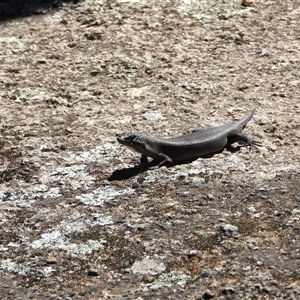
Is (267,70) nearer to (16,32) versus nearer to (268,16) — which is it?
(268,16)

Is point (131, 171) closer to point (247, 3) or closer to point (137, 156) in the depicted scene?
point (137, 156)

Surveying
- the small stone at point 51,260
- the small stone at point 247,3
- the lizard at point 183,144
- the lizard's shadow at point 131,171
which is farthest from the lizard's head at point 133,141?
the small stone at point 247,3

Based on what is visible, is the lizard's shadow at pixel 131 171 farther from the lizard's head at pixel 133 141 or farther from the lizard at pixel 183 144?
the lizard's head at pixel 133 141

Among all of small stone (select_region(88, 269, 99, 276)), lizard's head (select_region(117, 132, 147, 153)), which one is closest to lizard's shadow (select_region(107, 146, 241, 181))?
lizard's head (select_region(117, 132, 147, 153))

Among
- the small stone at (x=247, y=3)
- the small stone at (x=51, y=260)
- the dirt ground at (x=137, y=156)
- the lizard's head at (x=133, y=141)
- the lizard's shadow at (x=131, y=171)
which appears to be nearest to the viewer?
the dirt ground at (x=137, y=156)

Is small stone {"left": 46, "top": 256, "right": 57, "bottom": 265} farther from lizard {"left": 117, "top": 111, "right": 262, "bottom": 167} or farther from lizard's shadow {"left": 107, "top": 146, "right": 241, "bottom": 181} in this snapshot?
lizard {"left": 117, "top": 111, "right": 262, "bottom": 167}

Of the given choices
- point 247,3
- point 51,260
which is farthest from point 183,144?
point 247,3
